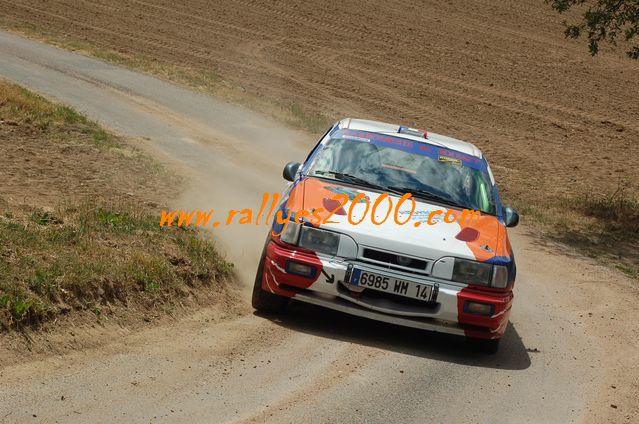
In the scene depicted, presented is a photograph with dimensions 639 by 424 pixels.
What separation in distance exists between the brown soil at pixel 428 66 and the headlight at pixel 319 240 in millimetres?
9120

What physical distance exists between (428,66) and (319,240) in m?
20.6

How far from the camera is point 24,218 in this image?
9.10 m

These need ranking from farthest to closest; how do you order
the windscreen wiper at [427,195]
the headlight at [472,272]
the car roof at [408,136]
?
the car roof at [408,136]
the windscreen wiper at [427,195]
the headlight at [472,272]

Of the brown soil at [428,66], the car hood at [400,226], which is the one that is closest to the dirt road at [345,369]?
the car hood at [400,226]

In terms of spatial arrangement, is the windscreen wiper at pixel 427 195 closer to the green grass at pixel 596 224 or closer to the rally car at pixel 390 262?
the rally car at pixel 390 262

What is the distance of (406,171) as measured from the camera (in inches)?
360

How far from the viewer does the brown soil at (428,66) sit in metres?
21.1

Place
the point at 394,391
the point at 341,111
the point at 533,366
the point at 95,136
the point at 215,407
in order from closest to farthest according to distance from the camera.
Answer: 1. the point at 215,407
2. the point at 394,391
3. the point at 533,366
4. the point at 95,136
5. the point at 341,111

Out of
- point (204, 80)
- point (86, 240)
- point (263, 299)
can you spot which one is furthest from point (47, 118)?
point (204, 80)

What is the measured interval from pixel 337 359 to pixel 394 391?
2.06 feet

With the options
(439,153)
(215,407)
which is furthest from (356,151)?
(215,407)

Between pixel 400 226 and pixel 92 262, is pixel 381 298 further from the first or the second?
pixel 92 262

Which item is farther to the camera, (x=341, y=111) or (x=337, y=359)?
(x=341, y=111)

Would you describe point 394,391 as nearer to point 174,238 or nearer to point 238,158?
point 174,238
